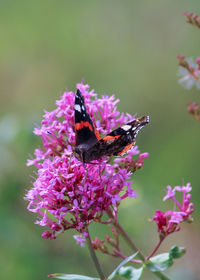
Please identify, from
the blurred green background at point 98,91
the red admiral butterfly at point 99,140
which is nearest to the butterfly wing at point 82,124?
the red admiral butterfly at point 99,140

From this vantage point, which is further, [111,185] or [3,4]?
[3,4]

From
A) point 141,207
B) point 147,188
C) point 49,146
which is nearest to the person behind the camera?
point 49,146

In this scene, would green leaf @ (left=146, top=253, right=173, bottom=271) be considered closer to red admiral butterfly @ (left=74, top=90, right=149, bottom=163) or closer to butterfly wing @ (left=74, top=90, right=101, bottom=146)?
red admiral butterfly @ (left=74, top=90, right=149, bottom=163)

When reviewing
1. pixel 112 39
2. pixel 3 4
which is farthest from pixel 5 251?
pixel 3 4

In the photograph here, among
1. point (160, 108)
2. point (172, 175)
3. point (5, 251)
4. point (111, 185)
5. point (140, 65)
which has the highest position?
point (140, 65)

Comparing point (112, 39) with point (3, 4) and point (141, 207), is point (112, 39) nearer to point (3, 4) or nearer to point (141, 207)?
point (3, 4)

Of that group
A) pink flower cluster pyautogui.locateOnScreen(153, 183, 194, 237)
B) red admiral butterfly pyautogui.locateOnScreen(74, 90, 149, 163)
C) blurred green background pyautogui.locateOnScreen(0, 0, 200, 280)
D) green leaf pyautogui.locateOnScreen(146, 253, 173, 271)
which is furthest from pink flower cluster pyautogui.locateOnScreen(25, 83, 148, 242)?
blurred green background pyautogui.locateOnScreen(0, 0, 200, 280)

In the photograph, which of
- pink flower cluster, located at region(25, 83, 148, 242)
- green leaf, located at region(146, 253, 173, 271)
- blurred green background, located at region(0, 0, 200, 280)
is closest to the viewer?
pink flower cluster, located at region(25, 83, 148, 242)
